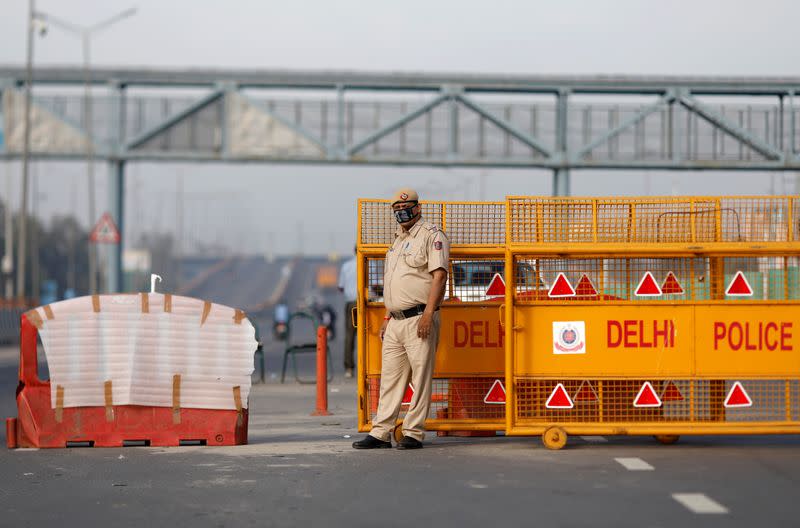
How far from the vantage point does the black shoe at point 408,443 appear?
1091 cm

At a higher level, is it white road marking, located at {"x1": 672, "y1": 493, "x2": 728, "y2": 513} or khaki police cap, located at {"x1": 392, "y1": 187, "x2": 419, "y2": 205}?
khaki police cap, located at {"x1": 392, "y1": 187, "x2": 419, "y2": 205}

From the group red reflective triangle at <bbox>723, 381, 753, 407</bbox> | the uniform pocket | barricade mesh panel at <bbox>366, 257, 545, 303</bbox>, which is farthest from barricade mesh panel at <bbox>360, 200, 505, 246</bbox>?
red reflective triangle at <bbox>723, 381, 753, 407</bbox>

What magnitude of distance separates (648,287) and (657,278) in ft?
0.45

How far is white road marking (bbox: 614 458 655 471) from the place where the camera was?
9.55m

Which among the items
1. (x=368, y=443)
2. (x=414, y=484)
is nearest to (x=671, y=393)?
(x=368, y=443)

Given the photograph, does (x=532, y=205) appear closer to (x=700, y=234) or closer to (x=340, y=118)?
(x=700, y=234)

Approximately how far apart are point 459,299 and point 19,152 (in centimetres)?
3075

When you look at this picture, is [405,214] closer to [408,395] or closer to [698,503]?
[408,395]

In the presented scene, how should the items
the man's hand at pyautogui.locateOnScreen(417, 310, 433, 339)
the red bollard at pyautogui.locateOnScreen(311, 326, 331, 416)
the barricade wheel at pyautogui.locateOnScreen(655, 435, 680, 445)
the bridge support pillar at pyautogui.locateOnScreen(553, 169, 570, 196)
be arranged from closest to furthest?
the man's hand at pyautogui.locateOnScreen(417, 310, 433, 339) < the barricade wheel at pyautogui.locateOnScreen(655, 435, 680, 445) < the red bollard at pyautogui.locateOnScreen(311, 326, 331, 416) < the bridge support pillar at pyautogui.locateOnScreen(553, 169, 570, 196)

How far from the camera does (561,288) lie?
11055 mm

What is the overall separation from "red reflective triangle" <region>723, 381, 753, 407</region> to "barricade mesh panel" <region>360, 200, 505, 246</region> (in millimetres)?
2191

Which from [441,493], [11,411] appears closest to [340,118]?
[11,411]

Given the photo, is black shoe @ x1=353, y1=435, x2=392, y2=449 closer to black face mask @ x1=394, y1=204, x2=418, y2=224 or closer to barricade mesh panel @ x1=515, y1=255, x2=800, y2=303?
barricade mesh panel @ x1=515, y1=255, x2=800, y2=303

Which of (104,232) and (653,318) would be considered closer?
(653,318)
